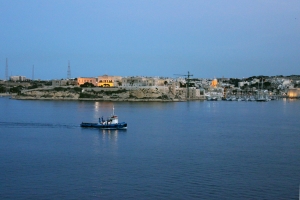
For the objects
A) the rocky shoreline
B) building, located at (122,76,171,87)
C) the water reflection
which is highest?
building, located at (122,76,171,87)

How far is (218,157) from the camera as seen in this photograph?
342 inches

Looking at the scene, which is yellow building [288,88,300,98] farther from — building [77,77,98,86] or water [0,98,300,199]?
water [0,98,300,199]

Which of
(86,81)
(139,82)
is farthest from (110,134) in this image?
(86,81)

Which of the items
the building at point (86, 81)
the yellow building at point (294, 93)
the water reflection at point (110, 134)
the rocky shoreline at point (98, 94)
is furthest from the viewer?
the yellow building at point (294, 93)

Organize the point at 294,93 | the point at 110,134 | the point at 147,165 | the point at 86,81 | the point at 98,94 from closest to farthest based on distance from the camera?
the point at 147,165 < the point at 110,134 < the point at 98,94 < the point at 86,81 < the point at 294,93

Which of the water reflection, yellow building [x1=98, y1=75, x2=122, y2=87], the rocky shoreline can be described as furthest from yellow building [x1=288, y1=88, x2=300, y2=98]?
the water reflection

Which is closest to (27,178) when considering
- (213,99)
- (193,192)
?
(193,192)

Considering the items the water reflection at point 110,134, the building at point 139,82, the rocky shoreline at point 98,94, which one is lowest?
the water reflection at point 110,134

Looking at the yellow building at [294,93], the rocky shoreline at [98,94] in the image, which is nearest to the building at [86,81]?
the rocky shoreline at [98,94]

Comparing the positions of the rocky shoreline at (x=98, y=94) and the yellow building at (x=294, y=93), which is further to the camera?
the yellow building at (x=294, y=93)

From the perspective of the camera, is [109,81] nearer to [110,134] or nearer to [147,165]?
[110,134]

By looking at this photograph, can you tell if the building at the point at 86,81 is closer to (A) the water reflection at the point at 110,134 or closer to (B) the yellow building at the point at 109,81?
(B) the yellow building at the point at 109,81

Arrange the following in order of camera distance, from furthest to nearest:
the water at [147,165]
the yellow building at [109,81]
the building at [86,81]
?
the building at [86,81] < the yellow building at [109,81] < the water at [147,165]

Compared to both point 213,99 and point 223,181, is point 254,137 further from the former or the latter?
point 213,99
